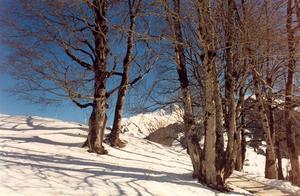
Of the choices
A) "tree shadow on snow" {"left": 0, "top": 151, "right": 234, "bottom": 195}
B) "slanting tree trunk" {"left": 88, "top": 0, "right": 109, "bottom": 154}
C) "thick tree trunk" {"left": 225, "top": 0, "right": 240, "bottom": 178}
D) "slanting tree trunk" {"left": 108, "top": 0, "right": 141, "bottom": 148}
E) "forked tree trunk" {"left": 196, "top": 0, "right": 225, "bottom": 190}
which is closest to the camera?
"tree shadow on snow" {"left": 0, "top": 151, "right": 234, "bottom": 195}

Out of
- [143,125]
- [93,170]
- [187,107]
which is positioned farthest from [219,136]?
[143,125]

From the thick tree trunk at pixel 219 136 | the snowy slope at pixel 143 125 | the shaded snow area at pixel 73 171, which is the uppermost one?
the snowy slope at pixel 143 125

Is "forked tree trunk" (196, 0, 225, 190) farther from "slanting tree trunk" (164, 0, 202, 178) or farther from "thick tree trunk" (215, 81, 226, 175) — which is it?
"slanting tree trunk" (164, 0, 202, 178)

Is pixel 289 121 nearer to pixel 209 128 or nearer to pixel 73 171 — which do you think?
pixel 209 128

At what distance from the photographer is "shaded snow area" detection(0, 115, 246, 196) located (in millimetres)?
6066

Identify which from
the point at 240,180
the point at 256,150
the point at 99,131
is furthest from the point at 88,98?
the point at 256,150

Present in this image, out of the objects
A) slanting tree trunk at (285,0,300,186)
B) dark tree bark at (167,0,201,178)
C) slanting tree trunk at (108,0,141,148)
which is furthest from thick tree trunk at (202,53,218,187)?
slanting tree trunk at (285,0,300,186)

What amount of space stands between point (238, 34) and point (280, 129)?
32.5 feet

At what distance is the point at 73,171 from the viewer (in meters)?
7.37

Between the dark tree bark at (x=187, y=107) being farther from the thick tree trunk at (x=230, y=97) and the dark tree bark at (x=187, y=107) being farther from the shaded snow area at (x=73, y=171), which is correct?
the thick tree trunk at (x=230, y=97)

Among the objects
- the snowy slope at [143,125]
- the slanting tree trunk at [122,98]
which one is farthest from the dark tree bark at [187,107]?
the snowy slope at [143,125]

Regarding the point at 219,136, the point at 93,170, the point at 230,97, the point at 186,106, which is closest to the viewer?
the point at 93,170

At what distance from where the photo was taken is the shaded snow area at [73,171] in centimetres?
607

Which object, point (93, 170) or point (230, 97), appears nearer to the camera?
point (93, 170)
